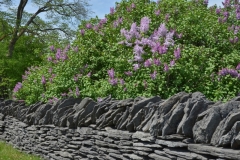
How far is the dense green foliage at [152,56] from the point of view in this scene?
6.83m

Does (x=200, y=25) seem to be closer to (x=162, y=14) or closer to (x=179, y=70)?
(x=162, y=14)

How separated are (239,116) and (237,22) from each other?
5671 millimetres

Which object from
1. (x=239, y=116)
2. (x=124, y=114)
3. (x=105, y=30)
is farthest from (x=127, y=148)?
(x=105, y=30)

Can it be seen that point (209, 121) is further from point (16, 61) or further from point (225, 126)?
point (16, 61)

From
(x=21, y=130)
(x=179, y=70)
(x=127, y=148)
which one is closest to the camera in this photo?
(x=127, y=148)

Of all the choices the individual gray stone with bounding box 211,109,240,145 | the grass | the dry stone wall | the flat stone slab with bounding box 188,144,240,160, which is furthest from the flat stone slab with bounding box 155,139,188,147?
the grass

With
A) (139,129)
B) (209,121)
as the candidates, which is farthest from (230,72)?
(209,121)

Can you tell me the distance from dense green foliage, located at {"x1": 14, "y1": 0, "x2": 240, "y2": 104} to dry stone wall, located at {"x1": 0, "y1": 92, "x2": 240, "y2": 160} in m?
0.88

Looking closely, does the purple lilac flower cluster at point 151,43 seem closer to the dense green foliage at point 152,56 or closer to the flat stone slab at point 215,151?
the dense green foliage at point 152,56

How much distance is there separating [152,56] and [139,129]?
233cm

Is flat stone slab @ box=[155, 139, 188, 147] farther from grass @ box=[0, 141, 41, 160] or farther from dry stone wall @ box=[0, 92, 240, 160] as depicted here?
grass @ box=[0, 141, 41, 160]

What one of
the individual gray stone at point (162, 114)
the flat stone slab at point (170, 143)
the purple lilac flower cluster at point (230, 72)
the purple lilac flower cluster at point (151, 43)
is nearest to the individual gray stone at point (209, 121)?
the flat stone slab at point (170, 143)

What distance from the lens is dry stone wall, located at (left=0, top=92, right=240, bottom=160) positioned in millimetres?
3730

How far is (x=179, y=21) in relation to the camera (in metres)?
8.12
